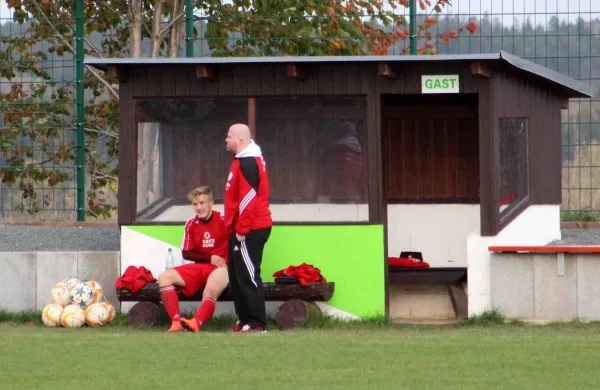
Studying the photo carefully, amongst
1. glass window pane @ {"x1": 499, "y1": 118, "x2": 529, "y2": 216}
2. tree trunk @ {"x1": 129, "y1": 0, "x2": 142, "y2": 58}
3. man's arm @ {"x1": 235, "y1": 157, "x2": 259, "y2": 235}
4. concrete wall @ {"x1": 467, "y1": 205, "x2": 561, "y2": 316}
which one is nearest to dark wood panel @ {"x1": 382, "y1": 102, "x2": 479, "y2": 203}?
concrete wall @ {"x1": 467, "y1": 205, "x2": 561, "y2": 316}

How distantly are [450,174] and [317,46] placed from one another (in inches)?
98.7

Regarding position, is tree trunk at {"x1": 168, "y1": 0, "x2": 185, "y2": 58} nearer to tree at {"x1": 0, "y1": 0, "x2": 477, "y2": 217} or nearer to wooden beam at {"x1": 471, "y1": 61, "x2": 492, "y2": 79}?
tree at {"x1": 0, "y1": 0, "x2": 477, "y2": 217}

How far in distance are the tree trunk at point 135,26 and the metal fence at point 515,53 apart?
2.45 meters

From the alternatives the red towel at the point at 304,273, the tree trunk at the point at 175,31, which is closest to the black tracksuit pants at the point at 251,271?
the red towel at the point at 304,273

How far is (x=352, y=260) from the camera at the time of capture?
13398 mm

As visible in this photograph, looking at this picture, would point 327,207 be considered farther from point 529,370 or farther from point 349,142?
point 529,370

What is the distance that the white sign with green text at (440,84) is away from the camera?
528 inches

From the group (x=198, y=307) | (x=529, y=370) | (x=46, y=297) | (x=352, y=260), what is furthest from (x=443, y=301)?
(x=529, y=370)

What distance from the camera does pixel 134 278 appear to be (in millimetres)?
13062

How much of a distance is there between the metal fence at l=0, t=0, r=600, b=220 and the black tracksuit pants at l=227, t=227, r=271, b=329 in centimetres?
448

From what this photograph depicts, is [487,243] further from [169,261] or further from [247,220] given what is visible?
[169,261]

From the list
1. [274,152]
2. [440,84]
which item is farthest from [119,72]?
[440,84]

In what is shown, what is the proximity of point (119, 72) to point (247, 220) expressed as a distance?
223 centimetres

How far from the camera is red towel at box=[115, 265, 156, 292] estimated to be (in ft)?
42.6
